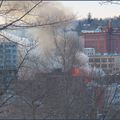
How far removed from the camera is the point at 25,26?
10.5ft

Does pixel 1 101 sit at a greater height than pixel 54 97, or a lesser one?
greater

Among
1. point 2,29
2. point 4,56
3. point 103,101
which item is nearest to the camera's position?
point 2,29

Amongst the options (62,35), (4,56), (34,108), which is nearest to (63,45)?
(62,35)

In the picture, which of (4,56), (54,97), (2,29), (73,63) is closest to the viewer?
(2,29)

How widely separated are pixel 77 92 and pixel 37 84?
913 mm

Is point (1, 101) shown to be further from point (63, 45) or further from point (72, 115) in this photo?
point (63, 45)

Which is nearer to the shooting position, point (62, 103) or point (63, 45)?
point (62, 103)

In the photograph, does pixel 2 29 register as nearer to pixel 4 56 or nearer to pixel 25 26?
pixel 25 26

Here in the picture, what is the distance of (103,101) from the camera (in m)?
8.99

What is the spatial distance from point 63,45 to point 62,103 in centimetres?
877

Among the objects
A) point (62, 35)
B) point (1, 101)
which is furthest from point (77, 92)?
point (62, 35)

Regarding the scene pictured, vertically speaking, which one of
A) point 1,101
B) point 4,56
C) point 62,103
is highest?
point 4,56

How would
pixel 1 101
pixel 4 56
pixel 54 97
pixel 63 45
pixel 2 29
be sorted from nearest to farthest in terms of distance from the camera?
1. pixel 2 29
2. pixel 1 101
3. pixel 4 56
4. pixel 54 97
5. pixel 63 45

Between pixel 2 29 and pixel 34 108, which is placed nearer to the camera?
pixel 2 29
